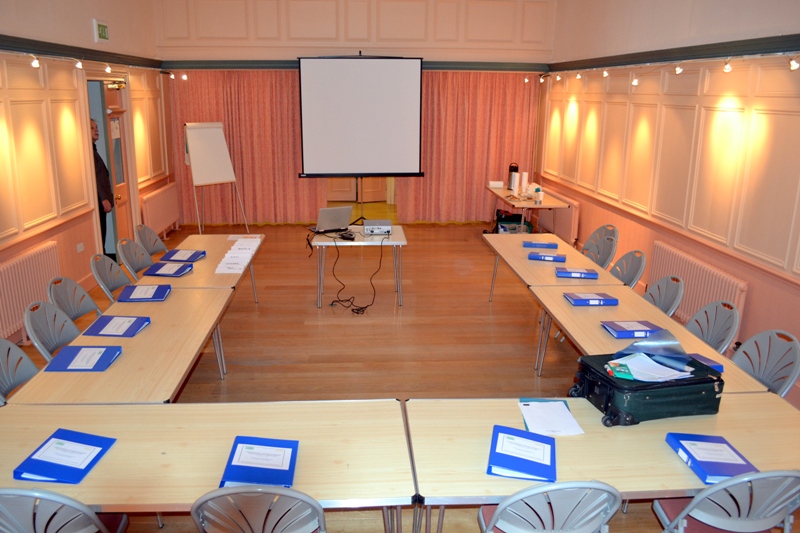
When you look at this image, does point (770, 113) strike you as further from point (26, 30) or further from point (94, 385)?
point (26, 30)

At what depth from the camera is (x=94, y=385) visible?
9.55 feet

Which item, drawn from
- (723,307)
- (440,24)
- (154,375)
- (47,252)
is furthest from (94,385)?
(440,24)

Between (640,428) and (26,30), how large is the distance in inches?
221

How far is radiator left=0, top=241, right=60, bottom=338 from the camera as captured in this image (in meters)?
4.86

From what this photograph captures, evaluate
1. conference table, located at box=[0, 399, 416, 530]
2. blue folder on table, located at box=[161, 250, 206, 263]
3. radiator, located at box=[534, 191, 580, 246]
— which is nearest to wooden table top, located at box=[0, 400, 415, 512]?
conference table, located at box=[0, 399, 416, 530]

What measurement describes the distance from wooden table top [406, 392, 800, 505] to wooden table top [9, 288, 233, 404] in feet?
4.05

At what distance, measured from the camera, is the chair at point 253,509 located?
Answer: 2.04 m

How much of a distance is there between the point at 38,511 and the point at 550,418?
6.58 ft

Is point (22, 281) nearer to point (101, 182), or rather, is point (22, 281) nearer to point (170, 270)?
point (170, 270)

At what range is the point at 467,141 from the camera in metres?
9.54

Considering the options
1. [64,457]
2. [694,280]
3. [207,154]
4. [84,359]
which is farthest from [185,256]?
[694,280]

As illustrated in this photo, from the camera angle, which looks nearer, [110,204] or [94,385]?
[94,385]

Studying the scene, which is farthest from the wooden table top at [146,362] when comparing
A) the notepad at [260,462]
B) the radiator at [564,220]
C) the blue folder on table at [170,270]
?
the radiator at [564,220]

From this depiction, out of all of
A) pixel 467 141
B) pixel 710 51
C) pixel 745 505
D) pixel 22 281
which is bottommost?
pixel 745 505
